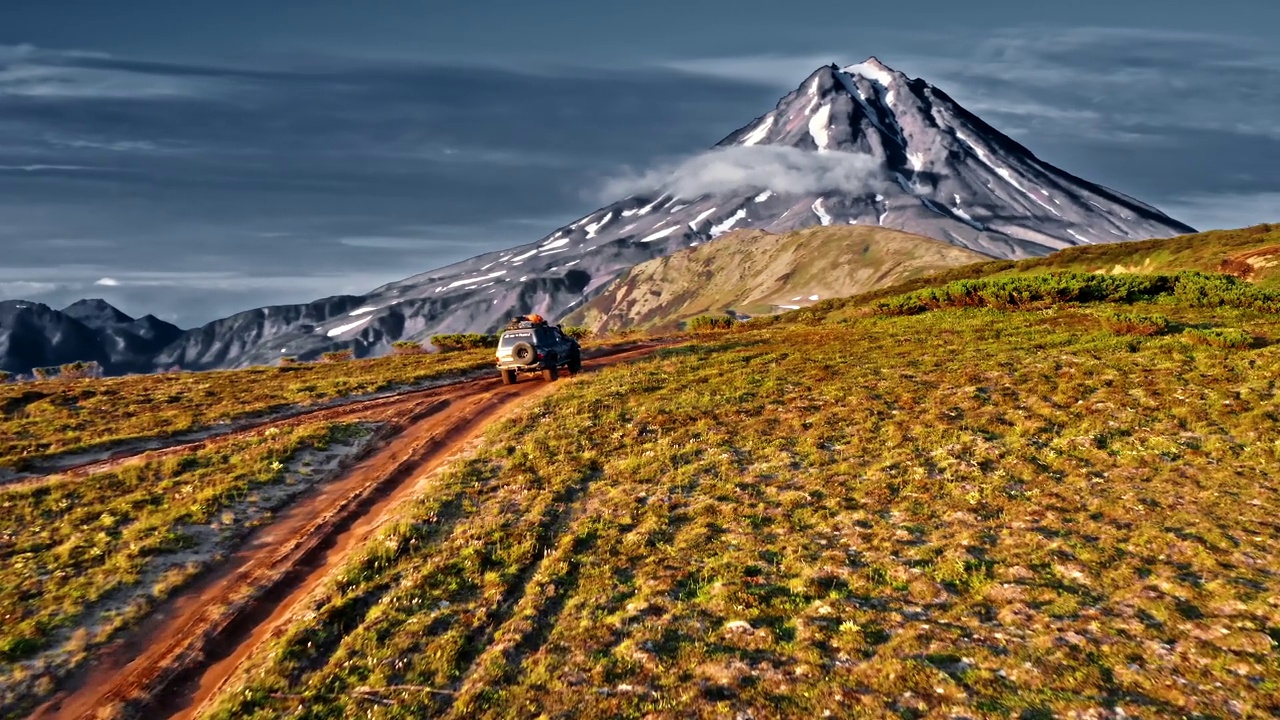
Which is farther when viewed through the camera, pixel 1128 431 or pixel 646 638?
pixel 1128 431

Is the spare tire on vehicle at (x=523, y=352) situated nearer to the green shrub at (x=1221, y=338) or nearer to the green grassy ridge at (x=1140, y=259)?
the green shrub at (x=1221, y=338)

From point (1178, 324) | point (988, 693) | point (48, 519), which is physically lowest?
point (988, 693)

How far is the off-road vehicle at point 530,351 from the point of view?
34.1 metres

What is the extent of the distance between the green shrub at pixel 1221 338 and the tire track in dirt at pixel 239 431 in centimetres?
2978

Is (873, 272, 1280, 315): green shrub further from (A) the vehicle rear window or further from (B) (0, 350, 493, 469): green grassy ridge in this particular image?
(B) (0, 350, 493, 469): green grassy ridge

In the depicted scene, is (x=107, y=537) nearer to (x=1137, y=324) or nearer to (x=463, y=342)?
(x=1137, y=324)

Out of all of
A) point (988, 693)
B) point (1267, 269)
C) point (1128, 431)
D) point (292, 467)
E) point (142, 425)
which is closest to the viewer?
point (988, 693)

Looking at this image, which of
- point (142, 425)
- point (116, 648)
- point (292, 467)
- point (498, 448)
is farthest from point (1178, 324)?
point (142, 425)

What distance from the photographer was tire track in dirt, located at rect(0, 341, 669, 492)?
858 inches

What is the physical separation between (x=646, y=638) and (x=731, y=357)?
25524 millimetres

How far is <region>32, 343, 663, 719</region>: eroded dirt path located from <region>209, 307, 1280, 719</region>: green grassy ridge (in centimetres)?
106

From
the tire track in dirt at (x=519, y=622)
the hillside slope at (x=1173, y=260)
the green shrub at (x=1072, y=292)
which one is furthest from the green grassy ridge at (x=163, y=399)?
the hillside slope at (x=1173, y=260)

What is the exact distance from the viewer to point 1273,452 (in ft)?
58.7

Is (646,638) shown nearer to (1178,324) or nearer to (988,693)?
(988,693)
